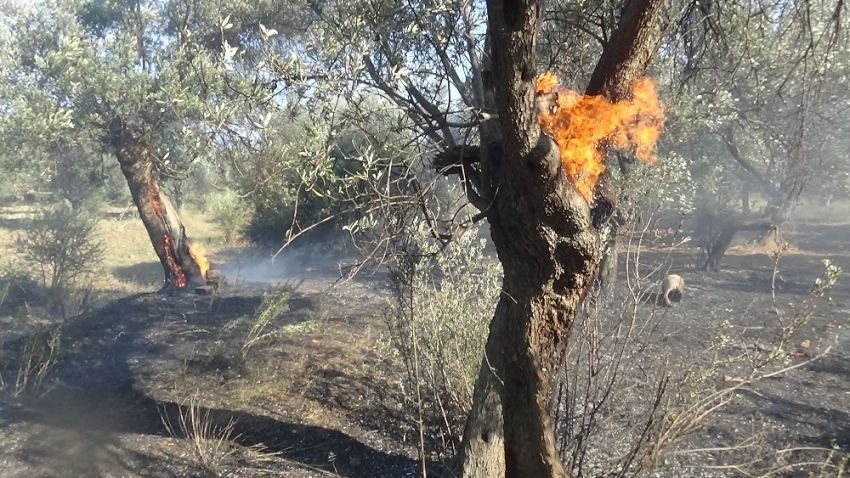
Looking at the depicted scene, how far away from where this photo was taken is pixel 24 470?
5246 mm

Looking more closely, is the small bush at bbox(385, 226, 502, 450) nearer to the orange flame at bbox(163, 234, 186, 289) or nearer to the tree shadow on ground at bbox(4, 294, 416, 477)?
the tree shadow on ground at bbox(4, 294, 416, 477)

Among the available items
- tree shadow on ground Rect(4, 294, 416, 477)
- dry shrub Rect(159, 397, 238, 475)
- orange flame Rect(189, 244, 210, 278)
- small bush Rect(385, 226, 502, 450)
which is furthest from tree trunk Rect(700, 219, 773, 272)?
dry shrub Rect(159, 397, 238, 475)

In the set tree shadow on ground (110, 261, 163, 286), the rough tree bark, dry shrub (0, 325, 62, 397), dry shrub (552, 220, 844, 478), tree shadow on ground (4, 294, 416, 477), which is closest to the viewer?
the rough tree bark

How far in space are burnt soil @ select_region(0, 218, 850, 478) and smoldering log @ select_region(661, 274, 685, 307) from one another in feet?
1.05

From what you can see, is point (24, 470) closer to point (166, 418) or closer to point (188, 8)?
point (166, 418)

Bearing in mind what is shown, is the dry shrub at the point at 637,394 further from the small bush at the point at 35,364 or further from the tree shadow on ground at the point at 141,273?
the tree shadow on ground at the point at 141,273

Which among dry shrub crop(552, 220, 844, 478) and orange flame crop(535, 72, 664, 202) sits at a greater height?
orange flame crop(535, 72, 664, 202)

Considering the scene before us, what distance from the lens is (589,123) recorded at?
3.67 meters

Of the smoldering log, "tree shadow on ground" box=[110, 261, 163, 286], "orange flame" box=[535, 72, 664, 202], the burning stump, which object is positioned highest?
"orange flame" box=[535, 72, 664, 202]

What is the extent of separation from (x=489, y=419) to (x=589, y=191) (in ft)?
5.70

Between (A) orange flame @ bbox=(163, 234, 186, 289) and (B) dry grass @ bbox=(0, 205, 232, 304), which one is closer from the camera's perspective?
(A) orange flame @ bbox=(163, 234, 186, 289)

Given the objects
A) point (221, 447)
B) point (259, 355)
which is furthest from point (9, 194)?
point (221, 447)

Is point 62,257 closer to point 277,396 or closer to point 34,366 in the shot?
point 34,366

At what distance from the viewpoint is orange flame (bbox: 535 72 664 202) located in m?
3.62
